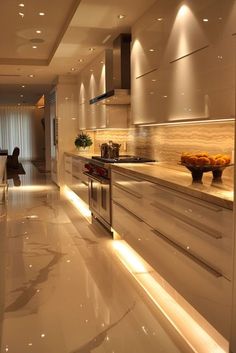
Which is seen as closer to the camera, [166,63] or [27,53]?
[166,63]

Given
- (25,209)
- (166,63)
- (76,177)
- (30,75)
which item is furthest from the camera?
(30,75)

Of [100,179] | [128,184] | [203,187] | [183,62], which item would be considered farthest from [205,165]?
[100,179]

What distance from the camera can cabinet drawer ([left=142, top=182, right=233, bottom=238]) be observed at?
2011mm

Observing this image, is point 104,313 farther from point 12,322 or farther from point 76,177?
point 76,177

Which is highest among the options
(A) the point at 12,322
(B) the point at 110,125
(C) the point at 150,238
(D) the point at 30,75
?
(D) the point at 30,75

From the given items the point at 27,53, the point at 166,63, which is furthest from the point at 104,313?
the point at 27,53

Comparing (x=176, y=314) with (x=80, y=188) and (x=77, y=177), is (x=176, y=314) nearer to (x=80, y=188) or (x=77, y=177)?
(x=80, y=188)

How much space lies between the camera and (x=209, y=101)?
270 cm

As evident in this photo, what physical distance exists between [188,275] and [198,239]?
0.94 ft

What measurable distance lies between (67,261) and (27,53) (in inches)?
159

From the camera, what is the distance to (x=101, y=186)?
471 cm

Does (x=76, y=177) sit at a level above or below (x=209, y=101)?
below

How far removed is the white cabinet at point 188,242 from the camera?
6.63ft

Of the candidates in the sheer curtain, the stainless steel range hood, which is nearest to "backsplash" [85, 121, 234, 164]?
the stainless steel range hood
